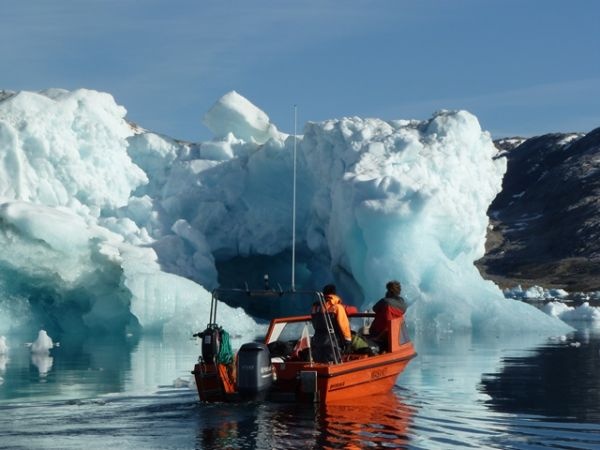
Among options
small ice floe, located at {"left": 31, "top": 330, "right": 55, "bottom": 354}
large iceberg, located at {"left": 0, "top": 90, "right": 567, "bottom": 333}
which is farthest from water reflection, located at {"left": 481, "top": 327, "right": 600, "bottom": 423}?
small ice floe, located at {"left": 31, "top": 330, "right": 55, "bottom": 354}

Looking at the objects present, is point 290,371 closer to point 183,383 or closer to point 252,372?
point 252,372

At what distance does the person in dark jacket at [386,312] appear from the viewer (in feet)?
46.0

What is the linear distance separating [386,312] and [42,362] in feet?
29.9

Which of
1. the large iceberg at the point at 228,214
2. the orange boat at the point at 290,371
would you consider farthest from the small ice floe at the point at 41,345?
the orange boat at the point at 290,371

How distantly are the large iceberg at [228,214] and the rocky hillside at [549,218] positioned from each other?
5246 centimetres

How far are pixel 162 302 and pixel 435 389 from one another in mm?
12927

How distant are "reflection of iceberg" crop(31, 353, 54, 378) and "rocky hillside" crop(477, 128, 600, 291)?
207 ft

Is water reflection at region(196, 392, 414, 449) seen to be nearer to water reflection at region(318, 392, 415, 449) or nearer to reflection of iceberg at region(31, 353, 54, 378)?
water reflection at region(318, 392, 415, 449)

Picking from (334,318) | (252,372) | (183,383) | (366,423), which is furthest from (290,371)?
(183,383)

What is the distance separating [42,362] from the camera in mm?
20609

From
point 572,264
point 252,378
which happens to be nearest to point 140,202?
point 252,378

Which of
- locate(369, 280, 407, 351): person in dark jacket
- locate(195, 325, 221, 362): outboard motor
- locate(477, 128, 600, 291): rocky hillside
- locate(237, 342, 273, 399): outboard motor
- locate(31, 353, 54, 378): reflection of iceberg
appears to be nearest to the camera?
locate(237, 342, 273, 399): outboard motor

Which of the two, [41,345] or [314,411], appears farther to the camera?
[41,345]

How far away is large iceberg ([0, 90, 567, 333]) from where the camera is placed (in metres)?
27.2
